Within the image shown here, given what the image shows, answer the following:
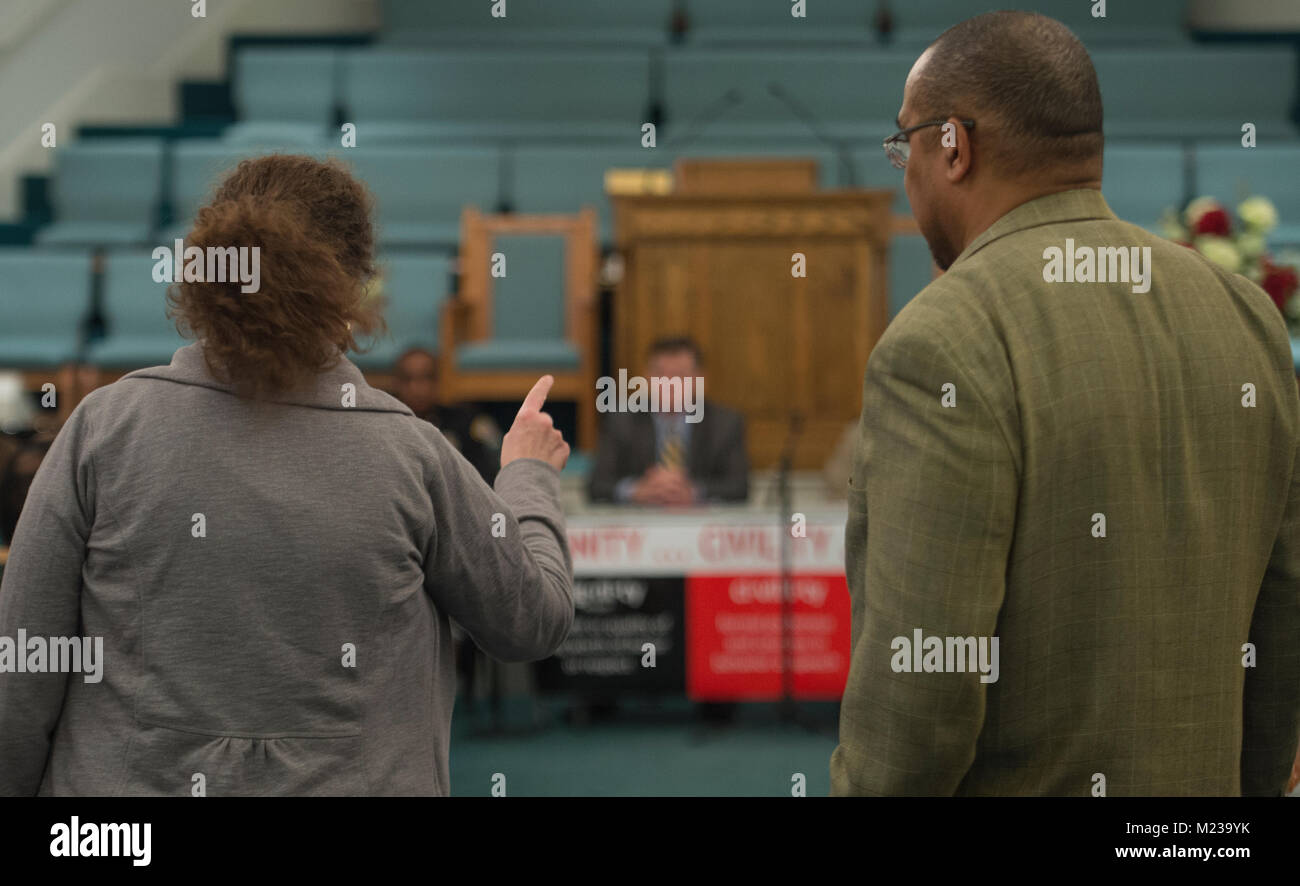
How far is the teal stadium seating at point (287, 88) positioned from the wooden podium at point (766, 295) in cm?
263

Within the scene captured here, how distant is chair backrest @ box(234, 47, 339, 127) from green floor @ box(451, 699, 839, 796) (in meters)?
4.19

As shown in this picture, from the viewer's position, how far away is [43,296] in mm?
6379

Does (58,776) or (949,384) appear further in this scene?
(58,776)

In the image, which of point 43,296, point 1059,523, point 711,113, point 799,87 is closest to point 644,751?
point 1059,523

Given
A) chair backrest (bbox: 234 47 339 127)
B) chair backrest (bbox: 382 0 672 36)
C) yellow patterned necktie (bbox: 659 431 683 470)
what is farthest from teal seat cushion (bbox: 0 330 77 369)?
chair backrest (bbox: 382 0 672 36)

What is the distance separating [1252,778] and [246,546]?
0.91 m

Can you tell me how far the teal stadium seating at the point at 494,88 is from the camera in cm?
743

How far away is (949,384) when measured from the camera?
95cm

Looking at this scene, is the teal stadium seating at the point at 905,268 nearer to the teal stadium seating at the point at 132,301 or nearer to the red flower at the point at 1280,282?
the red flower at the point at 1280,282

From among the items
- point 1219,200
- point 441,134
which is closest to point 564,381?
point 441,134

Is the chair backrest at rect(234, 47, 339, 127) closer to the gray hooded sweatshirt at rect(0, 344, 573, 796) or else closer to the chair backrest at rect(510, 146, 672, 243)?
the chair backrest at rect(510, 146, 672, 243)

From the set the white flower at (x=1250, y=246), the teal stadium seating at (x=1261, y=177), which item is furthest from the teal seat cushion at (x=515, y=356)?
the teal stadium seating at (x=1261, y=177)

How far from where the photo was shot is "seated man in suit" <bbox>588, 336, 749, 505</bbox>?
4.82 metres
